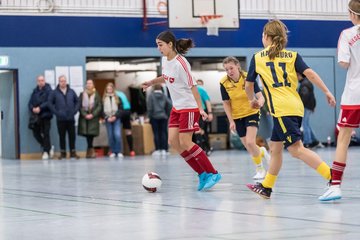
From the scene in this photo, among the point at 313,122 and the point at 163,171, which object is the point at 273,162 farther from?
the point at 313,122

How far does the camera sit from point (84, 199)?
1013 cm

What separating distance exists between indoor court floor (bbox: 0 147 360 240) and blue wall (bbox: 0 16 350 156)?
1080 centimetres

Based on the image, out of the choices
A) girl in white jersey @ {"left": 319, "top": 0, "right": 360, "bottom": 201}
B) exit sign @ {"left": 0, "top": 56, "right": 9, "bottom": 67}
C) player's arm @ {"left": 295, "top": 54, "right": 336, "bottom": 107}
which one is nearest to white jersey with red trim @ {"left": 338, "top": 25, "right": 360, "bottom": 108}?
girl in white jersey @ {"left": 319, "top": 0, "right": 360, "bottom": 201}

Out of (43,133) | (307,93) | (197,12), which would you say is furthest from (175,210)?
(307,93)

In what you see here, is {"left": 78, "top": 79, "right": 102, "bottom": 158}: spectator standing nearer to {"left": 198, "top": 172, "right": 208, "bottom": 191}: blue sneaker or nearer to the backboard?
the backboard

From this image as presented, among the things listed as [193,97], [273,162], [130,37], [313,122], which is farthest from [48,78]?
[273,162]

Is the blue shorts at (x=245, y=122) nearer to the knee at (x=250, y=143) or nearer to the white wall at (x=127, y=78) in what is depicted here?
the knee at (x=250, y=143)

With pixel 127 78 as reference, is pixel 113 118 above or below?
below

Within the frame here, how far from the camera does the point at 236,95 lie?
12133 millimetres

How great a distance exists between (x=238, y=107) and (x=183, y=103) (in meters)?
1.66

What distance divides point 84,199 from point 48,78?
14860 millimetres

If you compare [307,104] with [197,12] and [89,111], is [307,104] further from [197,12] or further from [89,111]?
[89,111]

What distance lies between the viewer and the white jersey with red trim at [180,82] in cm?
1075

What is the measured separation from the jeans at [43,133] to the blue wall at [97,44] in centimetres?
34
